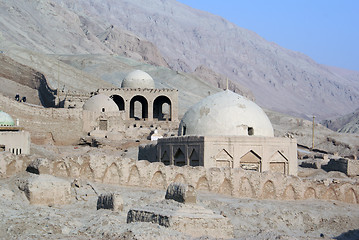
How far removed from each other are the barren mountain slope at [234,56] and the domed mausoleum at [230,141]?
98.7m

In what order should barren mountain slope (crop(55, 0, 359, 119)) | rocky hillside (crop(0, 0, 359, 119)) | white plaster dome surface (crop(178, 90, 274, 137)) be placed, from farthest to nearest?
barren mountain slope (crop(55, 0, 359, 119)) < rocky hillside (crop(0, 0, 359, 119)) < white plaster dome surface (crop(178, 90, 274, 137))

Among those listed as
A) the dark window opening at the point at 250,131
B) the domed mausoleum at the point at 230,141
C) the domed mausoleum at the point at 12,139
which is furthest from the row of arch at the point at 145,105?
the dark window opening at the point at 250,131

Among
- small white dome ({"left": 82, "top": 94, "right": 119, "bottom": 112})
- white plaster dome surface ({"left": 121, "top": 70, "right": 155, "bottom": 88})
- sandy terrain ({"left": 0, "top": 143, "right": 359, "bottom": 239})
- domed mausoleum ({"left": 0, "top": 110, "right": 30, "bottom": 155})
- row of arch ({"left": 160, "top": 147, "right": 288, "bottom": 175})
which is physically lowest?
sandy terrain ({"left": 0, "top": 143, "right": 359, "bottom": 239})

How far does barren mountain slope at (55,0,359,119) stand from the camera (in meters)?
128

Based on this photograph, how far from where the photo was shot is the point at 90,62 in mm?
63250

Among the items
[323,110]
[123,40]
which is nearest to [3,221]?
[123,40]

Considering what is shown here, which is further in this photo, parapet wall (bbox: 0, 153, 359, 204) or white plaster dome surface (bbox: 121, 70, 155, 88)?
white plaster dome surface (bbox: 121, 70, 155, 88)

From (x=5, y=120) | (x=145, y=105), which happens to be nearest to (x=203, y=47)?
(x=145, y=105)

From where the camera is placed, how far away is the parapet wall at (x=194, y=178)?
13367 mm

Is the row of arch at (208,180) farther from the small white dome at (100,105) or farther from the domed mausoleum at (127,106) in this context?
the small white dome at (100,105)

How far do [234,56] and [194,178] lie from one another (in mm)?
130919

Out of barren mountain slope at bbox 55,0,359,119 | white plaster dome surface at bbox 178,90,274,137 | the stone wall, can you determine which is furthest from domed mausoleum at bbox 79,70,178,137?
barren mountain slope at bbox 55,0,359,119

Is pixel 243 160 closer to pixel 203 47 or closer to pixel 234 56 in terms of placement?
pixel 234 56

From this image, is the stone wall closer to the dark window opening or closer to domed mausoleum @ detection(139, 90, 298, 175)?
domed mausoleum @ detection(139, 90, 298, 175)
